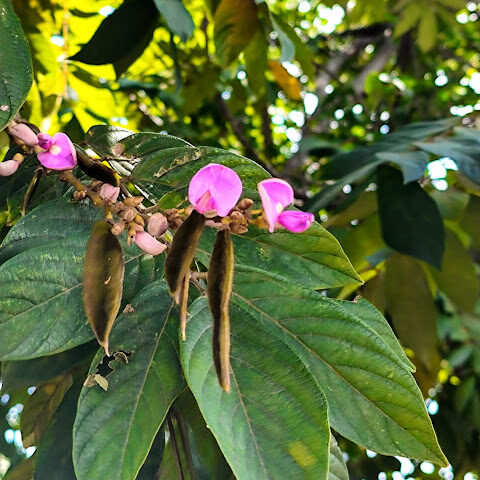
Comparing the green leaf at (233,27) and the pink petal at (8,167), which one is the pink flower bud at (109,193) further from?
the green leaf at (233,27)

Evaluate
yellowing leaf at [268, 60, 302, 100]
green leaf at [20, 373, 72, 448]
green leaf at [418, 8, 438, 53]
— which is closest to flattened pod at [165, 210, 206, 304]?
green leaf at [20, 373, 72, 448]

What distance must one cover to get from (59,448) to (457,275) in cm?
68

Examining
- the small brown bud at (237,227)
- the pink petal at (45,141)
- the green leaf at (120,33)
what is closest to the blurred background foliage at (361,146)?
the green leaf at (120,33)

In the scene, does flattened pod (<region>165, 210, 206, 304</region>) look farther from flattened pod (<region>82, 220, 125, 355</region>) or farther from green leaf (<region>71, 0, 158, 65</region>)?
green leaf (<region>71, 0, 158, 65</region>)

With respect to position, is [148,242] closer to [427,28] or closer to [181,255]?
[181,255]

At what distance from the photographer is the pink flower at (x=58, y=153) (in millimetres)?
385

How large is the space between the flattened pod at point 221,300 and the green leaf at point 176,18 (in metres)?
0.47

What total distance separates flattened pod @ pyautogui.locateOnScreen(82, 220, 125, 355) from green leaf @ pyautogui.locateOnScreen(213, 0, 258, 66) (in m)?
0.66

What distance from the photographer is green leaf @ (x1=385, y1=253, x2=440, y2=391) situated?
95 centimetres

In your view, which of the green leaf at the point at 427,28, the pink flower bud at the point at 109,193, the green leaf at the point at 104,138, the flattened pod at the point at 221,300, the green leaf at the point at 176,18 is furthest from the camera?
the green leaf at the point at 427,28

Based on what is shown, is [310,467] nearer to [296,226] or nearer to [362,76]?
[296,226]

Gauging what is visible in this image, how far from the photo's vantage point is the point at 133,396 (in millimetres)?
342

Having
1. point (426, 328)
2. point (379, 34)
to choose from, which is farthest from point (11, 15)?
point (379, 34)

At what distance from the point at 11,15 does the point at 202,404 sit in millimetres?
303
